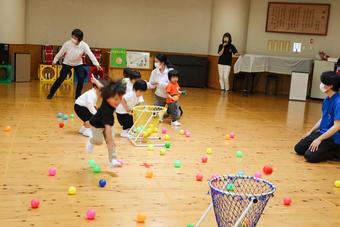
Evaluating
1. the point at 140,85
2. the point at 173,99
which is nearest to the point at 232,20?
the point at 173,99

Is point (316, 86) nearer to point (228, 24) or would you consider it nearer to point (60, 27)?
point (228, 24)

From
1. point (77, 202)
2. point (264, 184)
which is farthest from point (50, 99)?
point (264, 184)

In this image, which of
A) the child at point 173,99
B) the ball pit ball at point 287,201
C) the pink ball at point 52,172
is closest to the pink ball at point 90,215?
the pink ball at point 52,172

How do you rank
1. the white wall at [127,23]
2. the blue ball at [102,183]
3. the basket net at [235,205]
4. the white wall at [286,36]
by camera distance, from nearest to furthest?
the basket net at [235,205]
the blue ball at [102,183]
the white wall at [286,36]
the white wall at [127,23]

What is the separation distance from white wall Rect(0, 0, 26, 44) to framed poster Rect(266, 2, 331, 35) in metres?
6.25

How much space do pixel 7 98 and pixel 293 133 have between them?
493 centimetres

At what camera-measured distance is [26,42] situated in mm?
11539

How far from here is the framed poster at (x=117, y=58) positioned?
11539mm

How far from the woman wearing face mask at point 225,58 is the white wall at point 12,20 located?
16.2ft

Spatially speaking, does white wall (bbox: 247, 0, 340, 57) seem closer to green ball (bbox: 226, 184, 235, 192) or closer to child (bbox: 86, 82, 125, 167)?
child (bbox: 86, 82, 125, 167)

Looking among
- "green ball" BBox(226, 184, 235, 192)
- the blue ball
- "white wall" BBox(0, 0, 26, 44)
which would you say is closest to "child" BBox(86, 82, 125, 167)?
the blue ball

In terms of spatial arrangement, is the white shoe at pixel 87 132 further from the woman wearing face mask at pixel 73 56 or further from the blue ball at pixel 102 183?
the woman wearing face mask at pixel 73 56

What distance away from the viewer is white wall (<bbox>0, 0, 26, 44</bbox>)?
34.2 ft

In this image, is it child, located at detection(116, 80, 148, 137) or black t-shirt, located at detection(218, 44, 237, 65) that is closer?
child, located at detection(116, 80, 148, 137)
